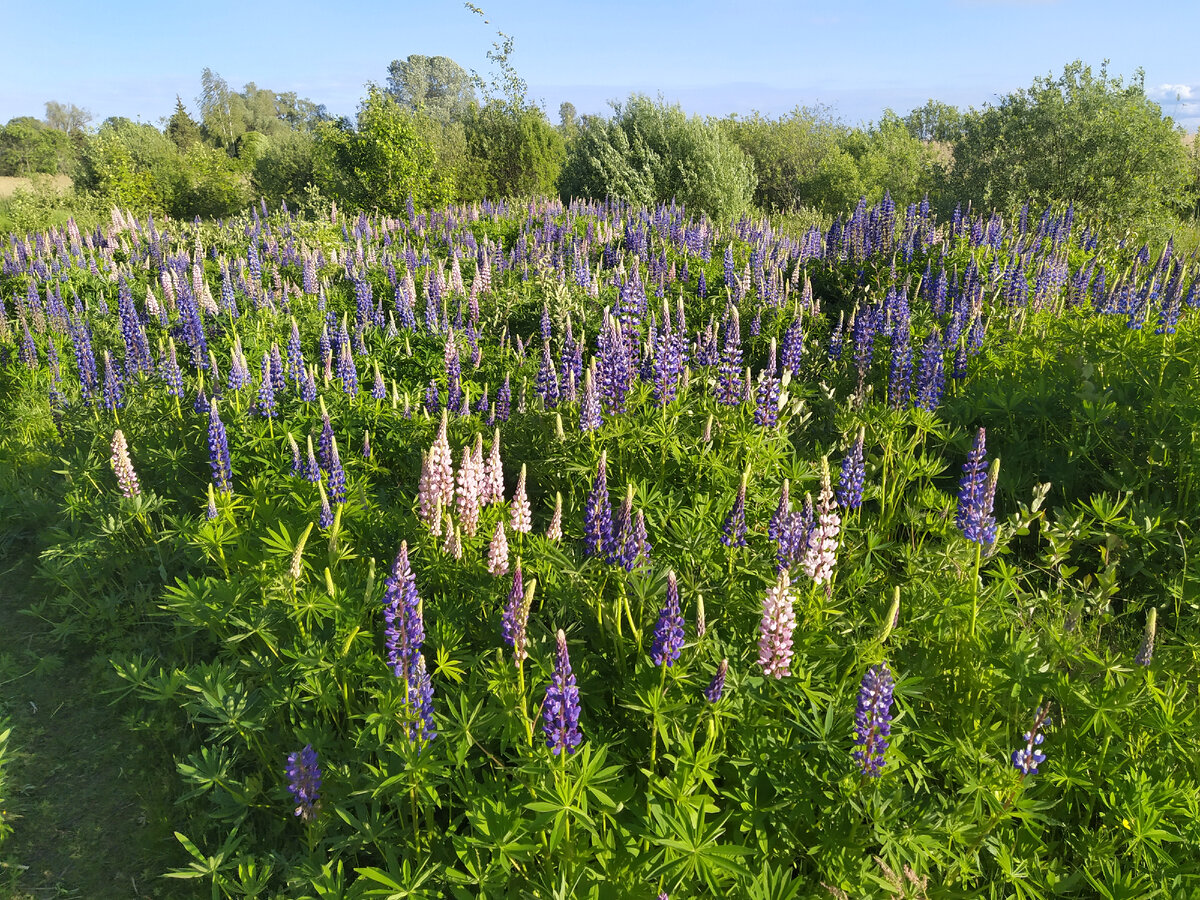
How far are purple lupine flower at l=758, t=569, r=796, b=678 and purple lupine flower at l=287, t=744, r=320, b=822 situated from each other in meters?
1.85

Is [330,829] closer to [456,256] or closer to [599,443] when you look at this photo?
[599,443]

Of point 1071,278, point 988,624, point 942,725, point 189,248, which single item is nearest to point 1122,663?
point 988,624

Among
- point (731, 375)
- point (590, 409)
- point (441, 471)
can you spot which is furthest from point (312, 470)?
point (731, 375)

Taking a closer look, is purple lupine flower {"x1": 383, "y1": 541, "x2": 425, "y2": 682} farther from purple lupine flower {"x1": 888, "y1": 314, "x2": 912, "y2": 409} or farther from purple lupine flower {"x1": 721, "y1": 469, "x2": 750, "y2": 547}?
purple lupine flower {"x1": 888, "y1": 314, "x2": 912, "y2": 409}

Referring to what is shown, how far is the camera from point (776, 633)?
9.05 feet

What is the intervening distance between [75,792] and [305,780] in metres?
1.70

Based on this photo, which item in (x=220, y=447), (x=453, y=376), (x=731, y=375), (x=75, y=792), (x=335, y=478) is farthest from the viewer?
(x=453, y=376)

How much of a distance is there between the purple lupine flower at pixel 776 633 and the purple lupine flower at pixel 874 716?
357 mm

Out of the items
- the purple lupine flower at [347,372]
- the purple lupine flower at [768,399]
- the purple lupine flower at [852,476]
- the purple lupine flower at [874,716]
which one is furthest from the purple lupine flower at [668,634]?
the purple lupine flower at [347,372]

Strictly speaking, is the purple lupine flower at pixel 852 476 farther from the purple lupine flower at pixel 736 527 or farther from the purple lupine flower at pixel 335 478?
the purple lupine flower at pixel 335 478

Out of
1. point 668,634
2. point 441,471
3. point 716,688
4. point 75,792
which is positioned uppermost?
point 441,471

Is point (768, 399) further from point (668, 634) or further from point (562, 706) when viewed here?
point (562, 706)

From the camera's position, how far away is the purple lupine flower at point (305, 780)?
2.83 m

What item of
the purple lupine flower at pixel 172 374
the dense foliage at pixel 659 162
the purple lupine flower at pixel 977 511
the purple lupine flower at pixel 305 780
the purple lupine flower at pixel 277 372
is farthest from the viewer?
the dense foliage at pixel 659 162
